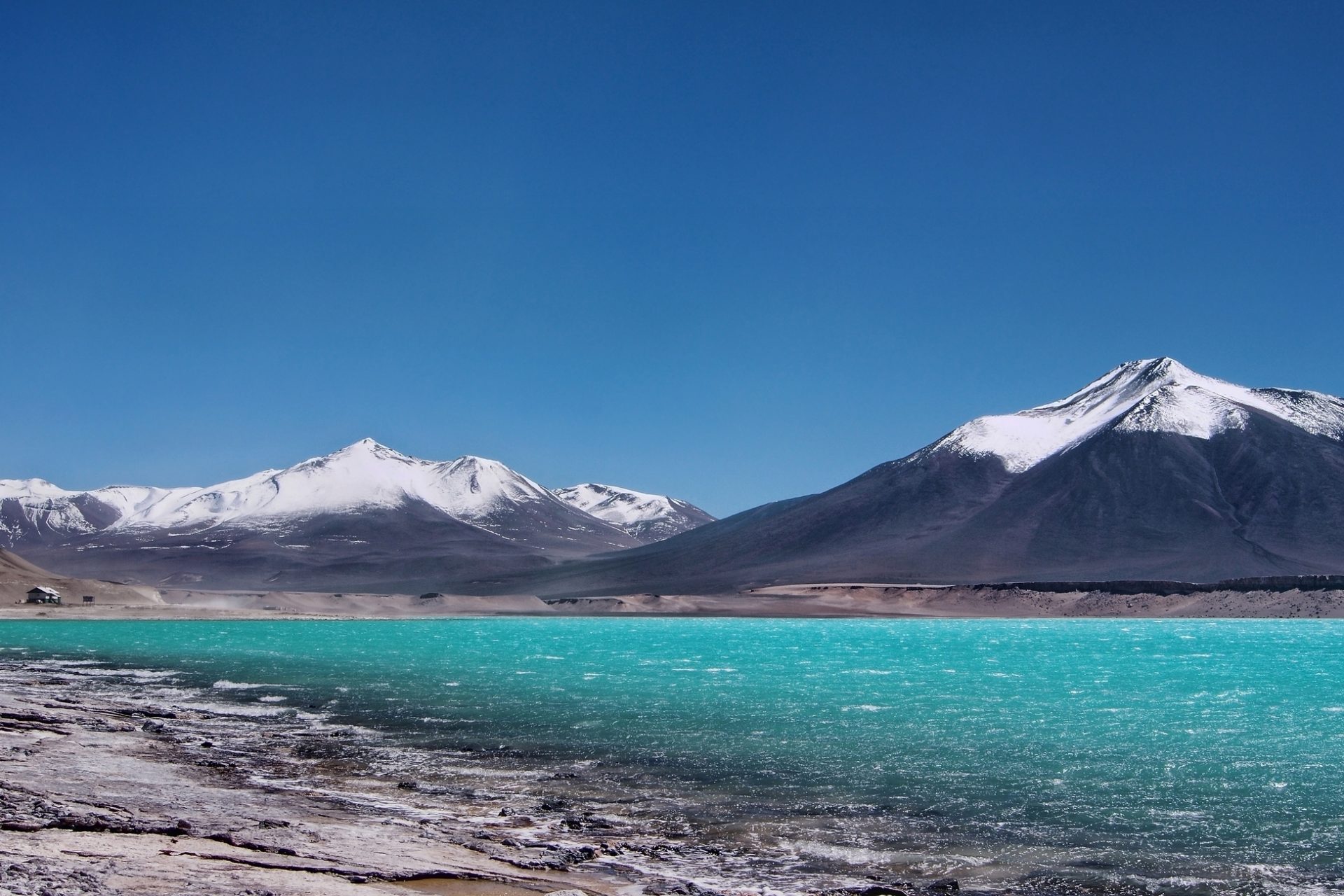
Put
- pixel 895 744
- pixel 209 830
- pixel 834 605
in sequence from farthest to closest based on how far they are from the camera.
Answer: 1. pixel 834 605
2. pixel 895 744
3. pixel 209 830

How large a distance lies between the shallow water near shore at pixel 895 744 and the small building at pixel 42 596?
5747cm

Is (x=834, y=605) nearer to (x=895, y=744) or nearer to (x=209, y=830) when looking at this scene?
(x=895, y=744)

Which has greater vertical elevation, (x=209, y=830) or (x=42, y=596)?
(x=209, y=830)

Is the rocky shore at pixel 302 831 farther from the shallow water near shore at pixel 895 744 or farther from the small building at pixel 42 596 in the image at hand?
the small building at pixel 42 596

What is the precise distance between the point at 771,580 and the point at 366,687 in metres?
128

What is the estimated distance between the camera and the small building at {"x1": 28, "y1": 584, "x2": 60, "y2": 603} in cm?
10781

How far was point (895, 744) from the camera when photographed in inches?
933

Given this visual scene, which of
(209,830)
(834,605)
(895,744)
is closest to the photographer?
(209,830)

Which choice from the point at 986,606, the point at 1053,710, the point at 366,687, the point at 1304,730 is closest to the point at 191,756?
the point at 366,687

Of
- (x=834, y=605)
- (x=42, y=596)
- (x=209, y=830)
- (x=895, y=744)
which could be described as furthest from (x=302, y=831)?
(x=834, y=605)

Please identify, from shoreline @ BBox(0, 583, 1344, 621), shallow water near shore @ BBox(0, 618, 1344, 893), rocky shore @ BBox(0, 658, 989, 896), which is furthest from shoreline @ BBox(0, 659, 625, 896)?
shoreline @ BBox(0, 583, 1344, 621)

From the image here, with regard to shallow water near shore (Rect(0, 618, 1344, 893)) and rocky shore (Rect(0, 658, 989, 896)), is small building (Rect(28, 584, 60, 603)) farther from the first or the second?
rocky shore (Rect(0, 658, 989, 896))

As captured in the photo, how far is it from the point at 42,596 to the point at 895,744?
106 m

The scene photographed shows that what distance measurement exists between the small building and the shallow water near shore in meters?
57.5
